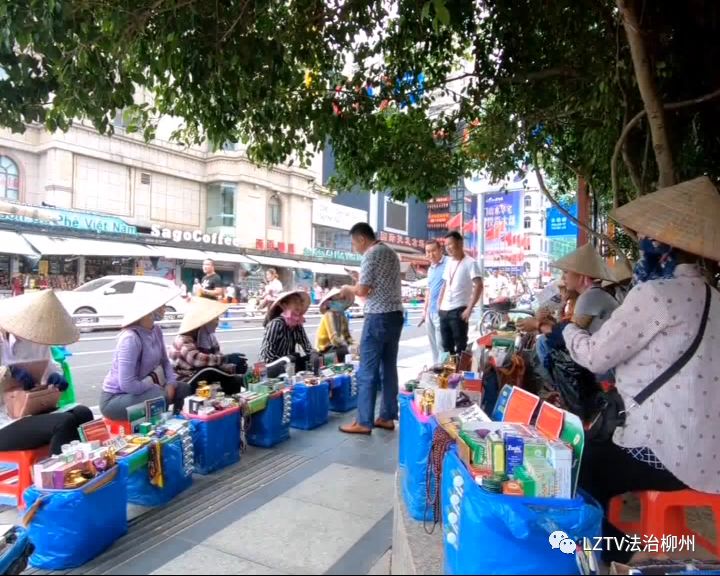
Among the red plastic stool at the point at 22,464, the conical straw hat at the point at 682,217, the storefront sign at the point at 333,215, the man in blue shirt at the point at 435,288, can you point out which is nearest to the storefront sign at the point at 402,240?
the storefront sign at the point at 333,215

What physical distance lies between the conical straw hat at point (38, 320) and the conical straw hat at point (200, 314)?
42.2 inches

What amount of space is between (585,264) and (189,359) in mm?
3274

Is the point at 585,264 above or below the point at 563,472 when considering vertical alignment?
above

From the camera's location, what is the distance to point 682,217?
228 cm

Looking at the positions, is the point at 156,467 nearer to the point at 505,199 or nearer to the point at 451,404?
the point at 451,404

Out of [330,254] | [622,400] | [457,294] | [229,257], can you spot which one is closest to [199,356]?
[457,294]

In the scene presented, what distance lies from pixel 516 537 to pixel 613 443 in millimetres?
812

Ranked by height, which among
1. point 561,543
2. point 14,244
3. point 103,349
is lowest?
point 103,349

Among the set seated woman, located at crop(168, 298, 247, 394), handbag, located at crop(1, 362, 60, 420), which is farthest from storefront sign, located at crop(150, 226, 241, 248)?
handbag, located at crop(1, 362, 60, 420)

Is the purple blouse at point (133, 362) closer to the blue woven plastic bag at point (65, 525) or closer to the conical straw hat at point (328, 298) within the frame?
the blue woven plastic bag at point (65, 525)

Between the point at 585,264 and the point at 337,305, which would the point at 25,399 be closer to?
the point at 337,305

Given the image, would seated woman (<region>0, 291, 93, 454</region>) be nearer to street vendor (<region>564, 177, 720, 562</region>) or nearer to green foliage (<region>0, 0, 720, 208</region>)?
green foliage (<region>0, 0, 720, 208</region>)

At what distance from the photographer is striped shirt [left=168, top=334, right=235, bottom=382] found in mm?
4434

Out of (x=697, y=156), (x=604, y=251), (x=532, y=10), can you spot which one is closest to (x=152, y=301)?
(x=532, y=10)
